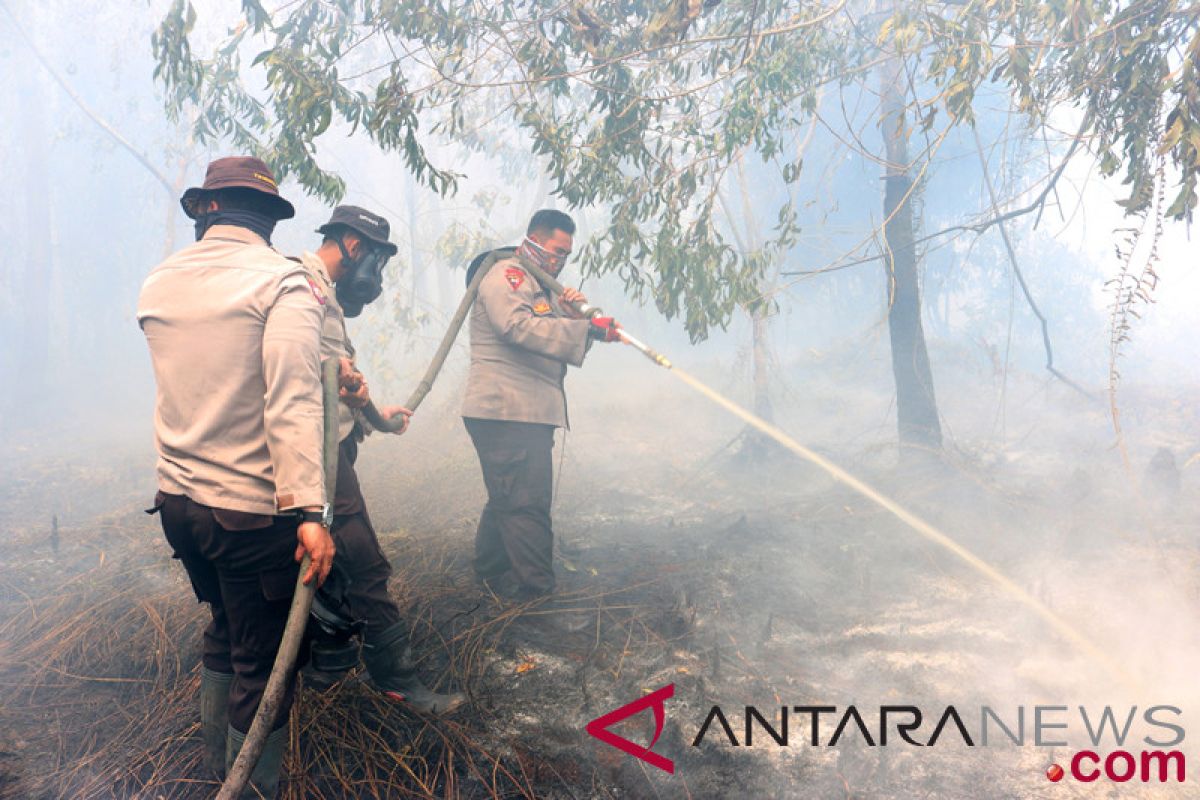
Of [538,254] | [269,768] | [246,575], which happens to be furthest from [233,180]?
[538,254]

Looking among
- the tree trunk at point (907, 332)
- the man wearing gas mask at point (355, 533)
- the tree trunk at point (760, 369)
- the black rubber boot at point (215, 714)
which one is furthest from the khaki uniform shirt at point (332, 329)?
the tree trunk at point (760, 369)

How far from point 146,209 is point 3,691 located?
81.4 feet

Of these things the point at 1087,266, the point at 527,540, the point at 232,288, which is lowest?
the point at 527,540

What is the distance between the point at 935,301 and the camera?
14500mm

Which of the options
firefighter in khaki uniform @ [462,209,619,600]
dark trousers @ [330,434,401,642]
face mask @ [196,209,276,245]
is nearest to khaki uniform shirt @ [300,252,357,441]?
dark trousers @ [330,434,401,642]

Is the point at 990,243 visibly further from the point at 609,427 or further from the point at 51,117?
the point at 51,117

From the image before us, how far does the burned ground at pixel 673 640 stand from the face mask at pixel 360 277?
168cm

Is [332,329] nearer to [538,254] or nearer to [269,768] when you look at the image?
[269,768]

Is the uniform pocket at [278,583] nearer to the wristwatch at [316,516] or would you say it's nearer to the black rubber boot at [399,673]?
the wristwatch at [316,516]

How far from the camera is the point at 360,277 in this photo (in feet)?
10.0

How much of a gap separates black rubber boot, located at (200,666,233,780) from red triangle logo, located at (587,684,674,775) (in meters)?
1.39

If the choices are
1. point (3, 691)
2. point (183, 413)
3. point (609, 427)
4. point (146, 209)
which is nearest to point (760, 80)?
point (183, 413)

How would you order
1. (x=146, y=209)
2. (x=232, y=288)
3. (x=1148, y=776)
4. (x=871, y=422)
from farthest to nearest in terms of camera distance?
(x=146, y=209) → (x=871, y=422) → (x=1148, y=776) → (x=232, y=288)

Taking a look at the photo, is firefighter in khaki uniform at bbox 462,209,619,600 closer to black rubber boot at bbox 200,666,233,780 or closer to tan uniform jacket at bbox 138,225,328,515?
black rubber boot at bbox 200,666,233,780
